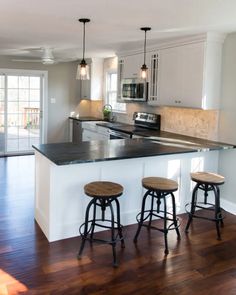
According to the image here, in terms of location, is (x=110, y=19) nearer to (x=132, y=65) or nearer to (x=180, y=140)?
(x=180, y=140)

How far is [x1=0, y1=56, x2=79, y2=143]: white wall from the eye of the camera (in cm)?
796

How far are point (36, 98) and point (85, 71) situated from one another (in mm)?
4393

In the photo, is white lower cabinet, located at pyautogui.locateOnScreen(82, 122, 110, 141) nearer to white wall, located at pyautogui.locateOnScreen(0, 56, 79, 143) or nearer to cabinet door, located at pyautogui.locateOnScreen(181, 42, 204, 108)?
white wall, located at pyautogui.locateOnScreen(0, 56, 79, 143)

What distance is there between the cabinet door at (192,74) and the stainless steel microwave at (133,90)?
0.98 meters

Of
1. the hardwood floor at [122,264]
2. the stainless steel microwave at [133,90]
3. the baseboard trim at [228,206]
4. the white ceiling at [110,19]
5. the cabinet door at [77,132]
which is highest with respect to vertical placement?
the white ceiling at [110,19]

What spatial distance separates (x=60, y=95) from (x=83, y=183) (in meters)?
5.05

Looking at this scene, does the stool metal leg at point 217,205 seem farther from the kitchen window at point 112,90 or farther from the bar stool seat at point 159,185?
the kitchen window at point 112,90

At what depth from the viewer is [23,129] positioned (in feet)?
26.0

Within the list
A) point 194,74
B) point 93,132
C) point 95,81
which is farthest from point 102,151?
point 95,81

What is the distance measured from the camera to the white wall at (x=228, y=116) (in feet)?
13.6

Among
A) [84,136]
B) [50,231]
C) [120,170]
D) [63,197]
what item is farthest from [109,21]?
[84,136]

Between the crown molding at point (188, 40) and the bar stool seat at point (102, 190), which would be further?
the crown molding at point (188, 40)

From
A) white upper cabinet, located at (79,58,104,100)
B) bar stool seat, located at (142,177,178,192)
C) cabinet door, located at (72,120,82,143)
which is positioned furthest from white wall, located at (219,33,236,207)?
cabinet door, located at (72,120,82,143)

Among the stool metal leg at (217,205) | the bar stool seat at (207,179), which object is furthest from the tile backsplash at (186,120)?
the stool metal leg at (217,205)
